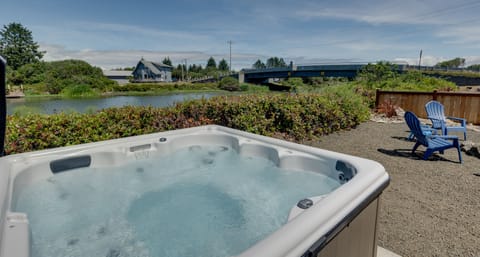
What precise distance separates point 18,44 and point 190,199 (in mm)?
35527

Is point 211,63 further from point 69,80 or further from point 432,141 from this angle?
point 432,141

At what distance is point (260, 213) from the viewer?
2053mm

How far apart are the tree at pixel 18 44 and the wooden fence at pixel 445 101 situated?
32975 mm

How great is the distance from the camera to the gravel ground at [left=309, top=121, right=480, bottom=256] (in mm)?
1851

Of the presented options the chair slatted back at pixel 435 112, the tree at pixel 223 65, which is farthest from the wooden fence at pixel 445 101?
the tree at pixel 223 65

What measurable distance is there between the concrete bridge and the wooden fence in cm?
1034

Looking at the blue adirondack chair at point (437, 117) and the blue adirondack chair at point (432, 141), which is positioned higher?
the blue adirondack chair at point (437, 117)

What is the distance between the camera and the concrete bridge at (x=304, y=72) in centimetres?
1952

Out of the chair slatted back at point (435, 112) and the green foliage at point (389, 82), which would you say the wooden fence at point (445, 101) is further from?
the chair slatted back at point (435, 112)

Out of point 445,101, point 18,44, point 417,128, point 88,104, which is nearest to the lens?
point 417,128

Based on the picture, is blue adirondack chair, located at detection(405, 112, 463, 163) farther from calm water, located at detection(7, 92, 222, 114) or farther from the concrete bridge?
the concrete bridge

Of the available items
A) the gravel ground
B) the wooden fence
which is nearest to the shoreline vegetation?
the gravel ground

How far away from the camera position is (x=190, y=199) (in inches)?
92.7

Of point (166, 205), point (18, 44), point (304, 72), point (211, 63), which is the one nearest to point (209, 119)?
point (166, 205)
